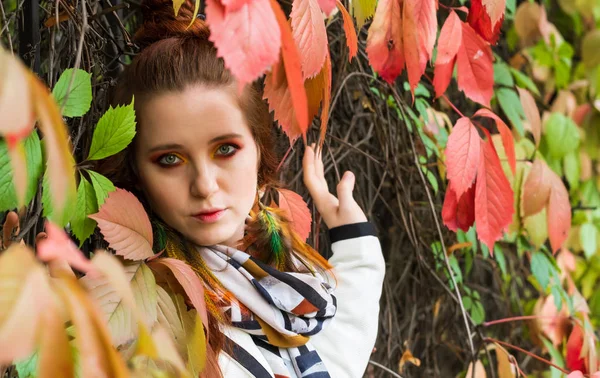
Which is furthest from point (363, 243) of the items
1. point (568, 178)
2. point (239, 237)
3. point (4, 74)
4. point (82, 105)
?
point (568, 178)

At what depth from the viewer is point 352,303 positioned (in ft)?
3.10

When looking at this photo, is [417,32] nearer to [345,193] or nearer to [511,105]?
[345,193]

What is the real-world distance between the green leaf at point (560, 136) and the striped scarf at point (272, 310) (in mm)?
900

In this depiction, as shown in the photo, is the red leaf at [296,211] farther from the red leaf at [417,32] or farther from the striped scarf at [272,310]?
the red leaf at [417,32]

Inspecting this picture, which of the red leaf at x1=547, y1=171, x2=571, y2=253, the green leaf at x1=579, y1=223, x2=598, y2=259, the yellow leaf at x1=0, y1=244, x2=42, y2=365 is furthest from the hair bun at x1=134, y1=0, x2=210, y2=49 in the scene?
the green leaf at x1=579, y1=223, x2=598, y2=259

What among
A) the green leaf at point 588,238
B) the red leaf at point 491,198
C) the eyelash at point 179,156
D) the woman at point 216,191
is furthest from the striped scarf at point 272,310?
the green leaf at point 588,238

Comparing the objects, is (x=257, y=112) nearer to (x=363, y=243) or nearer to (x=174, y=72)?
(x=174, y=72)

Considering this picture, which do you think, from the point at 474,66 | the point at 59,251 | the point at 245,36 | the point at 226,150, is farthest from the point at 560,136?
the point at 59,251

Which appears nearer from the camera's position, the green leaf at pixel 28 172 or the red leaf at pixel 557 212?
the green leaf at pixel 28 172

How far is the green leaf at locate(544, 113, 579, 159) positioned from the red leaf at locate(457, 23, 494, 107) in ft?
2.36

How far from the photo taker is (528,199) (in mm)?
1210

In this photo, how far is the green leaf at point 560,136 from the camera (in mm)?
1574

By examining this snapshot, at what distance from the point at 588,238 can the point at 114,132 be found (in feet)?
4.44

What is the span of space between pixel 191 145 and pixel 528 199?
0.66m
